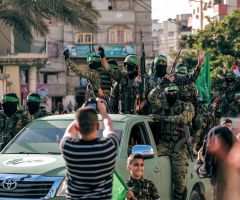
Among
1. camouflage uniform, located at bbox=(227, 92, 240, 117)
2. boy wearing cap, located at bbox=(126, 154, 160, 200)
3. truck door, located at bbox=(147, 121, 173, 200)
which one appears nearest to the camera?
boy wearing cap, located at bbox=(126, 154, 160, 200)

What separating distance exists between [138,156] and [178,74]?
454 cm

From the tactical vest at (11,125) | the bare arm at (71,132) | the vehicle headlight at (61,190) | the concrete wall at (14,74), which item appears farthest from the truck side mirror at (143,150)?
the concrete wall at (14,74)

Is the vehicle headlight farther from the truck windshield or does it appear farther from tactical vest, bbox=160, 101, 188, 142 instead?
tactical vest, bbox=160, 101, 188, 142

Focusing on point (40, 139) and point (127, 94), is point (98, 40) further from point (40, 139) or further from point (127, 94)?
point (40, 139)

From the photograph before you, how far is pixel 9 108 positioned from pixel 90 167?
5.94 meters

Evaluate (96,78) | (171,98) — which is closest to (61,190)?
(171,98)

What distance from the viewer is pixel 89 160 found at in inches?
243

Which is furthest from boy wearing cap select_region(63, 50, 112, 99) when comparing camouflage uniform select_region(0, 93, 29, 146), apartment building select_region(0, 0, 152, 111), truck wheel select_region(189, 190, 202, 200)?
apartment building select_region(0, 0, 152, 111)

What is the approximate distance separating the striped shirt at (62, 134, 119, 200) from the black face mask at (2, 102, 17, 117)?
5743 millimetres

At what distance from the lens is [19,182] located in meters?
8.45

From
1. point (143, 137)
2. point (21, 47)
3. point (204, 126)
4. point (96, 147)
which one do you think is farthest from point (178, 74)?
point (21, 47)

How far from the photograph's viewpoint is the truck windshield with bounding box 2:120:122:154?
30.9ft

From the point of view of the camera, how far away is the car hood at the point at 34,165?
8.55 metres

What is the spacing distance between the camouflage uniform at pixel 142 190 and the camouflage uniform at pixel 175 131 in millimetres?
2283
